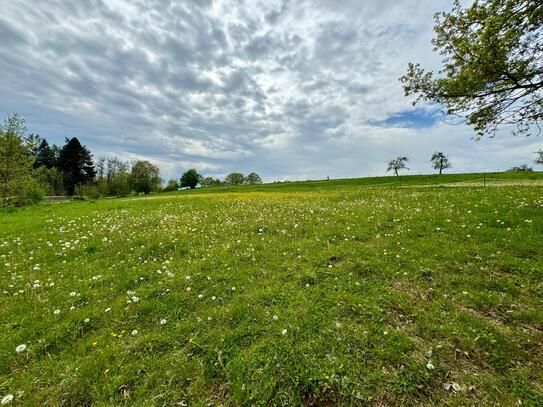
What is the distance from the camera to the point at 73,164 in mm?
90500

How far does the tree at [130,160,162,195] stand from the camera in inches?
3920

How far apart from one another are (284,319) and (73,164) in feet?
377

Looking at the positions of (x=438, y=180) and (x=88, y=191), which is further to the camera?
(x=88, y=191)

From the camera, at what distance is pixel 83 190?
80.1 meters

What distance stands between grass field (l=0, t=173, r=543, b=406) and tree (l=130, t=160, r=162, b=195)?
101588 mm

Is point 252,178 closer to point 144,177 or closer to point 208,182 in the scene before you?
point 208,182

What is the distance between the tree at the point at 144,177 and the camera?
9956 cm

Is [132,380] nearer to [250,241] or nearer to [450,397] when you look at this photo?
[450,397]

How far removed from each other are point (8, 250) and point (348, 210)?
1504 centimetres

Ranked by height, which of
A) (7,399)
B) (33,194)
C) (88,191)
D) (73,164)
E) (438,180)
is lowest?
(7,399)

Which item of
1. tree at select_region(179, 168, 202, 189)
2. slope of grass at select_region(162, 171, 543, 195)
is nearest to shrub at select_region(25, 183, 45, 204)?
slope of grass at select_region(162, 171, 543, 195)

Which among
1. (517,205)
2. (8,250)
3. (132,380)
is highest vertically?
(517,205)

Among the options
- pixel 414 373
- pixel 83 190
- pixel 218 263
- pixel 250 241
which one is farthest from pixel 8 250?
pixel 83 190

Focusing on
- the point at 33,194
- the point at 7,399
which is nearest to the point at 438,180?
the point at 7,399
